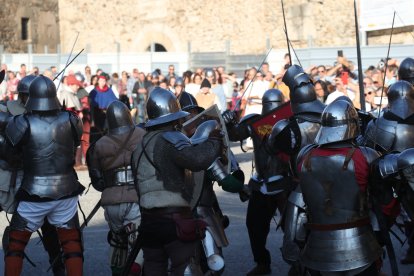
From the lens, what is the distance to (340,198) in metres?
5.41

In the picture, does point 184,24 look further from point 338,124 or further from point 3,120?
point 338,124

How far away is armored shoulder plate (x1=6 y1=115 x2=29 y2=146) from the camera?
6.61m

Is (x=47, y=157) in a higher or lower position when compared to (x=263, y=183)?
higher

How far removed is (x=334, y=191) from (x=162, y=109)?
1107 millimetres

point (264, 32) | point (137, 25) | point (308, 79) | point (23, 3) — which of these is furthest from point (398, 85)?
point (23, 3)

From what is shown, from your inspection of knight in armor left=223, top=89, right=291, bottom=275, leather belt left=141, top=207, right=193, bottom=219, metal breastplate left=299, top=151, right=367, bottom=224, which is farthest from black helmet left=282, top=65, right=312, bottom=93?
leather belt left=141, top=207, right=193, bottom=219

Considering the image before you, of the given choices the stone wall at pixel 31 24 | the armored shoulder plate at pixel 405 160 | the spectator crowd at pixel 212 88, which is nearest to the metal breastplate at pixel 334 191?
the armored shoulder plate at pixel 405 160

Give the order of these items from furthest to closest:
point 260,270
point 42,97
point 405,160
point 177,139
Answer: point 260,270
point 42,97
point 177,139
point 405,160

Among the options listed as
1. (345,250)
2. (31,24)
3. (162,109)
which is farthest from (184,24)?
(345,250)

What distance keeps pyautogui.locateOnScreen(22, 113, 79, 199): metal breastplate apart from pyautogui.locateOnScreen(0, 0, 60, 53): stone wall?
29100mm

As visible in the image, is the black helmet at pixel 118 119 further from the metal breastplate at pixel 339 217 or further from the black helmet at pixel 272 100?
the metal breastplate at pixel 339 217

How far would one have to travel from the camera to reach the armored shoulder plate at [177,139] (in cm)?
546

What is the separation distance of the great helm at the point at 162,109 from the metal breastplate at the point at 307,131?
1.25 metres

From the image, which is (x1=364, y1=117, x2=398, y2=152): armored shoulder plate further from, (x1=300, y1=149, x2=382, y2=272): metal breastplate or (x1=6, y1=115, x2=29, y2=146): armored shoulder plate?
(x1=6, y1=115, x2=29, y2=146): armored shoulder plate
